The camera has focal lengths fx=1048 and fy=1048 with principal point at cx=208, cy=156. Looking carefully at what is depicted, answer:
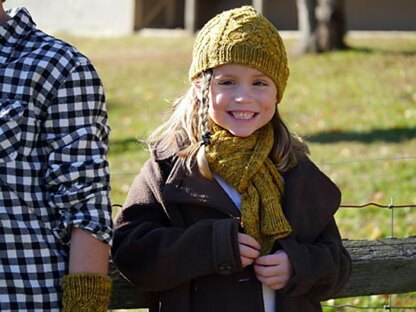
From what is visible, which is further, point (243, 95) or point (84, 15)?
point (84, 15)

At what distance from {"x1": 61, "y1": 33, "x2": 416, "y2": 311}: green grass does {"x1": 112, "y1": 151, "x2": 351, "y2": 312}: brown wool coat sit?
252cm

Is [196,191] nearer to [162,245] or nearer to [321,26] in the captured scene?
[162,245]

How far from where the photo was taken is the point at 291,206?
3180 mm

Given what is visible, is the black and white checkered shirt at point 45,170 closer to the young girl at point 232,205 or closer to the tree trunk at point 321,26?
the young girl at point 232,205

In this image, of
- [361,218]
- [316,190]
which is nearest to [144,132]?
[361,218]

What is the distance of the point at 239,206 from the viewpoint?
125 inches

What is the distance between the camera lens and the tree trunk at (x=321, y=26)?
1620 centimetres

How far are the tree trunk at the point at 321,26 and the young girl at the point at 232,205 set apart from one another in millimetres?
13110

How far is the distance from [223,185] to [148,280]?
0.37 m

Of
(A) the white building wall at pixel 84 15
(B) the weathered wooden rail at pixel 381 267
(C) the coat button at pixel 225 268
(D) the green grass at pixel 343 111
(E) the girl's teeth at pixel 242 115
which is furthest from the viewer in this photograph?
(A) the white building wall at pixel 84 15

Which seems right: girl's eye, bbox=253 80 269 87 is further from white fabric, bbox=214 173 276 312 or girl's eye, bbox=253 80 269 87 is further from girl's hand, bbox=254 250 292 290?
girl's hand, bbox=254 250 292 290

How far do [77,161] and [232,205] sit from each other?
2.05 ft

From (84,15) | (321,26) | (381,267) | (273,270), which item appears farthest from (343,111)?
(84,15)

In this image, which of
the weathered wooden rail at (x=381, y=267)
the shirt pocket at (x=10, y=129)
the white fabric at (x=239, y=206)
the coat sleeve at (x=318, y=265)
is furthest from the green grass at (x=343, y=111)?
the shirt pocket at (x=10, y=129)
